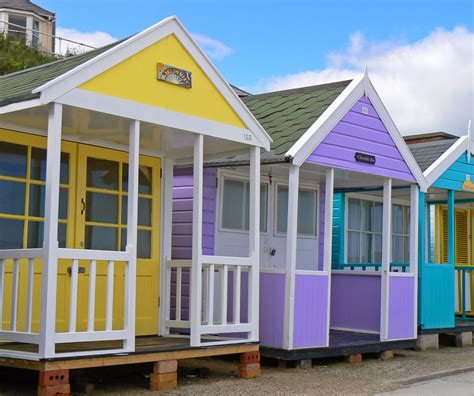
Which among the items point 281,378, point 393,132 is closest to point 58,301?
point 281,378

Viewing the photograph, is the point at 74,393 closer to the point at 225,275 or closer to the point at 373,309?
the point at 225,275

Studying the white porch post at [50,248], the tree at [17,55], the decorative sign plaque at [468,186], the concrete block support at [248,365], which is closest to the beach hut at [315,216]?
the concrete block support at [248,365]

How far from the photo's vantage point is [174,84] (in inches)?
306

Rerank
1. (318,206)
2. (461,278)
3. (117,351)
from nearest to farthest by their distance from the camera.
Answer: (117,351)
(318,206)
(461,278)

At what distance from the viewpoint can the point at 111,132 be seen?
8.11 m

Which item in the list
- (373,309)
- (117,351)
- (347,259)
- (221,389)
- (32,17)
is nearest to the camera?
(117,351)

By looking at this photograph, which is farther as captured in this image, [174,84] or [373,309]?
[373,309]

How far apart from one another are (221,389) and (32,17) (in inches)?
1651

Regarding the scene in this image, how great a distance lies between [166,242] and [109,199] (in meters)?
1.00

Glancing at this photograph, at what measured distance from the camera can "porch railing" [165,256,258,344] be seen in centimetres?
820

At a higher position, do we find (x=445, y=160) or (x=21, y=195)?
(x=445, y=160)

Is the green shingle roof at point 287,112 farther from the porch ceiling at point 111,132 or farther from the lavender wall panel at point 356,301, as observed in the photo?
the lavender wall panel at point 356,301

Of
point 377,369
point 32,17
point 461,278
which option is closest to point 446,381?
point 377,369

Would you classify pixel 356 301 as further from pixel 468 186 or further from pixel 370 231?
pixel 468 186
